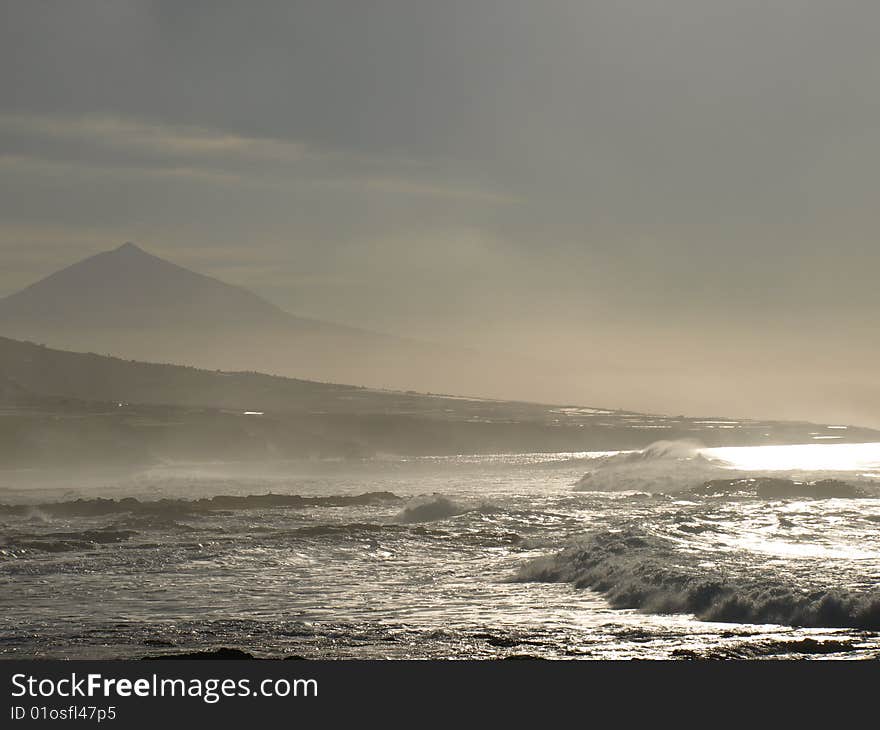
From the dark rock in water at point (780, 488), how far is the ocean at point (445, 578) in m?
1.06

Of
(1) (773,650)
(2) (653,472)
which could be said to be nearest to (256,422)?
(2) (653,472)

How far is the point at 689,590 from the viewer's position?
17.0 meters

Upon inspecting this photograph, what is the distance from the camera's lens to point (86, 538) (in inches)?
1074

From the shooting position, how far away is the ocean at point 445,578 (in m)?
13.9

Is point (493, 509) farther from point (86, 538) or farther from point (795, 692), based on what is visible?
point (795, 692)

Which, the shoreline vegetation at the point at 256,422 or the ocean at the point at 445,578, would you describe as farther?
the shoreline vegetation at the point at 256,422

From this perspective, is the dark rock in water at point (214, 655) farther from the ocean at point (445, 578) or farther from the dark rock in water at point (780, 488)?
the dark rock in water at point (780, 488)

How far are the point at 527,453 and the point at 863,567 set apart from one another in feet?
258

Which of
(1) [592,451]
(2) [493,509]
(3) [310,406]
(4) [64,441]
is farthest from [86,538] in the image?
(3) [310,406]

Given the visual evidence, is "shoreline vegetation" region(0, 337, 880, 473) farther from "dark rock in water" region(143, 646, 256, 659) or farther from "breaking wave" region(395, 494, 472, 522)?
"dark rock in water" region(143, 646, 256, 659)

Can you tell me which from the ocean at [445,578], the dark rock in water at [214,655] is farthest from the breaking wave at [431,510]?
the dark rock in water at [214,655]

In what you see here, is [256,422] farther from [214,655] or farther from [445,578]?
[214,655]

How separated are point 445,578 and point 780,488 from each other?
90.7 feet

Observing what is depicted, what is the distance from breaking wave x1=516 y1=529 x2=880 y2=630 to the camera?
1521 cm
